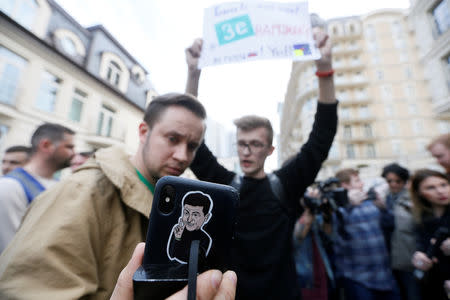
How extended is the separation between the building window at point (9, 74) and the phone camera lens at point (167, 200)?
303 inches

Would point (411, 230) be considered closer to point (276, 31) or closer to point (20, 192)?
point (276, 31)

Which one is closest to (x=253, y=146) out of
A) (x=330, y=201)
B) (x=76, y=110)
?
(x=330, y=201)

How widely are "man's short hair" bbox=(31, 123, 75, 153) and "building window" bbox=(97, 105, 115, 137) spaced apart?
6.44 m

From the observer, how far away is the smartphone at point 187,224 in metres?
0.59

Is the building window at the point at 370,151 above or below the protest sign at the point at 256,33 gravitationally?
above

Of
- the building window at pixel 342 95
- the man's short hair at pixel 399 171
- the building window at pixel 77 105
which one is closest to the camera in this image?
the man's short hair at pixel 399 171

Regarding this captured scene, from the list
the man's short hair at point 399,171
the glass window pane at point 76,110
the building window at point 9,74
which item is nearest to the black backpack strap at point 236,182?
the man's short hair at point 399,171

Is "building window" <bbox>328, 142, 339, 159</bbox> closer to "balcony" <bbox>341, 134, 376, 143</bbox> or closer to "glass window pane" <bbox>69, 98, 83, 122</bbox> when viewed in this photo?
"balcony" <bbox>341, 134, 376, 143</bbox>

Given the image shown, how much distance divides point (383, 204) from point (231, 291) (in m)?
4.16

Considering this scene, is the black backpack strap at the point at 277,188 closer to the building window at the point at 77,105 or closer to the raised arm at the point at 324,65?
the raised arm at the point at 324,65

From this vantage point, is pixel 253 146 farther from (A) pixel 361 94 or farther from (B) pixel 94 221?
(A) pixel 361 94

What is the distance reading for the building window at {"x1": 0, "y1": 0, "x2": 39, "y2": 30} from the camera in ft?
8.51

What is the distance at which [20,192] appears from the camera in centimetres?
174

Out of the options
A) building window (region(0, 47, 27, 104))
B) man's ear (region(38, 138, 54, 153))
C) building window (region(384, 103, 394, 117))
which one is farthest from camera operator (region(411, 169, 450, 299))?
building window (region(384, 103, 394, 117))
